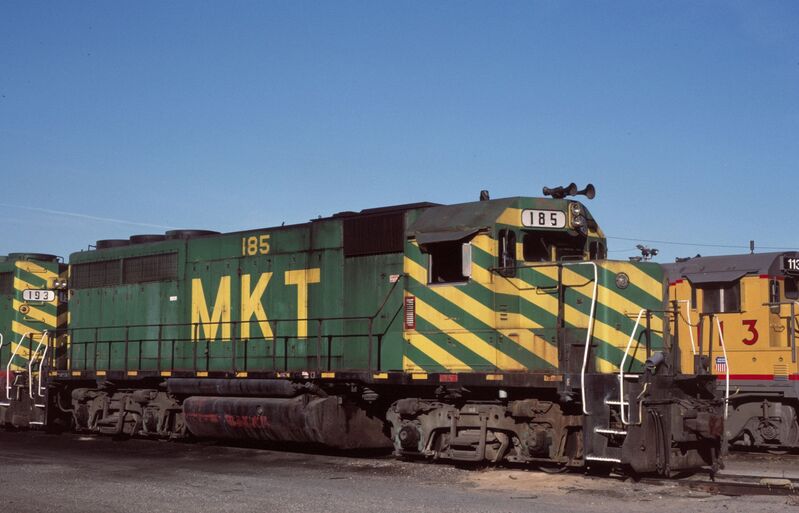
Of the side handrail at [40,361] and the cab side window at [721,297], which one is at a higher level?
the cab side window at [721,297]

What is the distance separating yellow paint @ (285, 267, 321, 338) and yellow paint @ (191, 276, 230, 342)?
172 centimetres

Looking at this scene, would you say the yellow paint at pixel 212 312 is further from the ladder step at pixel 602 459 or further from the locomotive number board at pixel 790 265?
the locomotive number board at pixel 790 265

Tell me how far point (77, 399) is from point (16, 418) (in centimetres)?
182

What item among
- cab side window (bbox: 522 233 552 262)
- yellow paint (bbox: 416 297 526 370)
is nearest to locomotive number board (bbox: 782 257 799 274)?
cab side window (bbox: 522 233 552 262)

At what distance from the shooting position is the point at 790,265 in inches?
696

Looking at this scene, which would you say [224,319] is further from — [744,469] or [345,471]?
[744,469]

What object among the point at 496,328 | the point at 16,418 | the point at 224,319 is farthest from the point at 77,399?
the point at 496,328

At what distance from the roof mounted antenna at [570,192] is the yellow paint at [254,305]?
539cm

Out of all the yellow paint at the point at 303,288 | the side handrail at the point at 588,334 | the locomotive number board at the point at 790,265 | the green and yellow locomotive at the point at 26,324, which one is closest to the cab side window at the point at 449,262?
the side handrail at the point at 588,334

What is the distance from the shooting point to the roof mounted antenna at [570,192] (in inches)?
525

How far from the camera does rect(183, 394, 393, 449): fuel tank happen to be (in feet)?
47.4

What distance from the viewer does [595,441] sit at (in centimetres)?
1155

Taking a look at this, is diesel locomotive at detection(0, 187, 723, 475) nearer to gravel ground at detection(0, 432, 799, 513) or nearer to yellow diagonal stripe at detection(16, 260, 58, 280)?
gravel ground at detection(0, 432, 799, 513)

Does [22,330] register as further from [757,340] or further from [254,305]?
[757,340]
